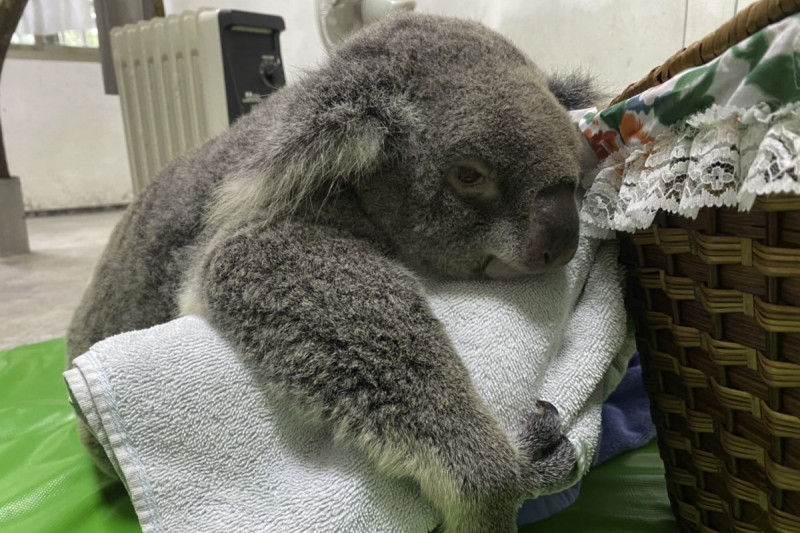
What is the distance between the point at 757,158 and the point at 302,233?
546mm

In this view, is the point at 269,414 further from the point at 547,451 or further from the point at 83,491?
the point at 83,491

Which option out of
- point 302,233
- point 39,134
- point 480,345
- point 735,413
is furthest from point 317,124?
point 39,134

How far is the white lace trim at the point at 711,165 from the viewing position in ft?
1.73

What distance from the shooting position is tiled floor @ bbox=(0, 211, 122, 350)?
2.38 metres

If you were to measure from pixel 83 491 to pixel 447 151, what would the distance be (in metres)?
0.95

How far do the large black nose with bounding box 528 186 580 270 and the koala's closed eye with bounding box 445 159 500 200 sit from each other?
0.06m

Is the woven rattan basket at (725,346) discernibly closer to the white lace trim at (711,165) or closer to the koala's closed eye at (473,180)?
the white lace trim at (711,165)

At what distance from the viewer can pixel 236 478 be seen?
0.75 m

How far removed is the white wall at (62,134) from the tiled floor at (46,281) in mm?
1053

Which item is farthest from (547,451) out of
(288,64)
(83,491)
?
(288,64)

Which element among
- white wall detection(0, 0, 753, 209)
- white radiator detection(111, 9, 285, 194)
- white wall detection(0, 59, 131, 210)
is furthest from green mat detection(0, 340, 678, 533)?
white wall detection(0, 59, 131, 210)

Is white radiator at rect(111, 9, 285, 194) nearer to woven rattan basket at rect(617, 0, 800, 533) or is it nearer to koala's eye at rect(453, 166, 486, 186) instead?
koala's eye at rect(453, 166, 486, 186)

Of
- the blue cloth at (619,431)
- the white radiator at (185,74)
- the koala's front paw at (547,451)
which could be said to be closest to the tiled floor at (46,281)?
the white radiator at (185,74)

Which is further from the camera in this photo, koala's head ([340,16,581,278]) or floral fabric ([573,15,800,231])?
koala's head ([340,16,581,278])
